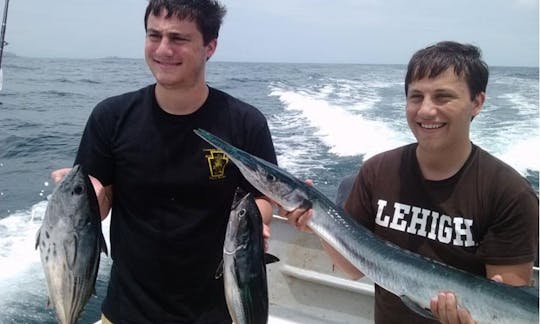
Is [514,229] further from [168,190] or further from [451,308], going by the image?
[168,190]

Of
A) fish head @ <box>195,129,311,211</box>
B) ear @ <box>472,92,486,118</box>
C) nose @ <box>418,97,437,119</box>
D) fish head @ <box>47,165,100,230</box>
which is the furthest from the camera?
ear @ <box>472,92,486,118</box>

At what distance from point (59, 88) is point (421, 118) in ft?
99.4

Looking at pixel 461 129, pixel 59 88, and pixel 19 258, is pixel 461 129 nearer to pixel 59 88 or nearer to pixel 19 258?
pixel 19 258

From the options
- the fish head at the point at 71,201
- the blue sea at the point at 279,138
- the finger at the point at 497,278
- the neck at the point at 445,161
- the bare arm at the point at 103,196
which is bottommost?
the blue sea at the point at 279,138

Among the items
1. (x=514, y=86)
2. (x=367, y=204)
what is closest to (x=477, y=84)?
(x=367, y=204)

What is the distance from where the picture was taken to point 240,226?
205cm

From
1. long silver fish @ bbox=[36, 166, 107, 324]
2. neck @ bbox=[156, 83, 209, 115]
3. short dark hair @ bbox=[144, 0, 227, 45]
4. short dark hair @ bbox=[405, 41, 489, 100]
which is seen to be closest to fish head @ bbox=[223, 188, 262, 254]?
long silver fish @ bbox=[36, 166, 107, 324]

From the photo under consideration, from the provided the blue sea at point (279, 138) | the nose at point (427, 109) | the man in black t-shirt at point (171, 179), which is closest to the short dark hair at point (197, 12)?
the man in black t-shirt at point (171, 179)

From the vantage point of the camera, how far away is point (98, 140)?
253 cm

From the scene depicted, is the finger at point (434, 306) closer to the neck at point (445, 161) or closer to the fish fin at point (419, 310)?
the fish fin at point (419, 310)

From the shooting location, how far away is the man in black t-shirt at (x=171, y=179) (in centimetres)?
252

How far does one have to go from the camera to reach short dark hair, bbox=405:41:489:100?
7.68ft

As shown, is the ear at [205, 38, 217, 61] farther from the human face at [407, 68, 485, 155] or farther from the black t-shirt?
the human face at [407, 68, 485, 155]

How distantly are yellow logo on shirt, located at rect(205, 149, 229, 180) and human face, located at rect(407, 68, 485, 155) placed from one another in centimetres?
95
